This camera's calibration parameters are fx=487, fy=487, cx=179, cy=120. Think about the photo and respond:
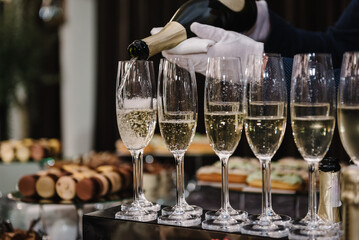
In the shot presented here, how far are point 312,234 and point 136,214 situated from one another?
37 centimetres

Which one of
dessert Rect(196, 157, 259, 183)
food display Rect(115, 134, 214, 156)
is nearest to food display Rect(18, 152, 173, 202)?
dessert Rect(196, 157, 259, 183)

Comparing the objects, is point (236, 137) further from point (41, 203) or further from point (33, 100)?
point (33, 100)

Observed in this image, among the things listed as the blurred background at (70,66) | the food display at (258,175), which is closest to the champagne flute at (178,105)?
the food display at (258,175)

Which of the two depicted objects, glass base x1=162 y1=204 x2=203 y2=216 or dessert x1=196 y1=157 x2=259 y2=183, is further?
dessert x1=196 y1=157 x2=259 y2=183

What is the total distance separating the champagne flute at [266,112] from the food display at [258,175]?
106 cm

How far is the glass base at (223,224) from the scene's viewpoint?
927 millimetres

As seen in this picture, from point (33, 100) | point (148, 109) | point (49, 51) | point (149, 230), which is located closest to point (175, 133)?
point (148, 109)

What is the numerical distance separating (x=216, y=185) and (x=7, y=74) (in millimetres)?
3856

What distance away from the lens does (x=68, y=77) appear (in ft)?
20.8

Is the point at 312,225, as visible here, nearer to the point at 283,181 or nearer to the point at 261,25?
the point at 261,25

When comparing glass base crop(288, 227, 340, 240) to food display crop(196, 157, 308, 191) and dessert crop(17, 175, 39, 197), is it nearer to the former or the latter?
food display crop(196, 157, 308, 191)

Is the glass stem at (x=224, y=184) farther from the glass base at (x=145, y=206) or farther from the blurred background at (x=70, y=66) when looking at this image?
the blurred background at (x=70, y=66)

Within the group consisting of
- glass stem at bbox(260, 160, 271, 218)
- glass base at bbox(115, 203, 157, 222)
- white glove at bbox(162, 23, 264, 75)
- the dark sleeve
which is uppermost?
the dark sleeve

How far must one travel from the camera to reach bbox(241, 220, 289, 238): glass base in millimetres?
886
